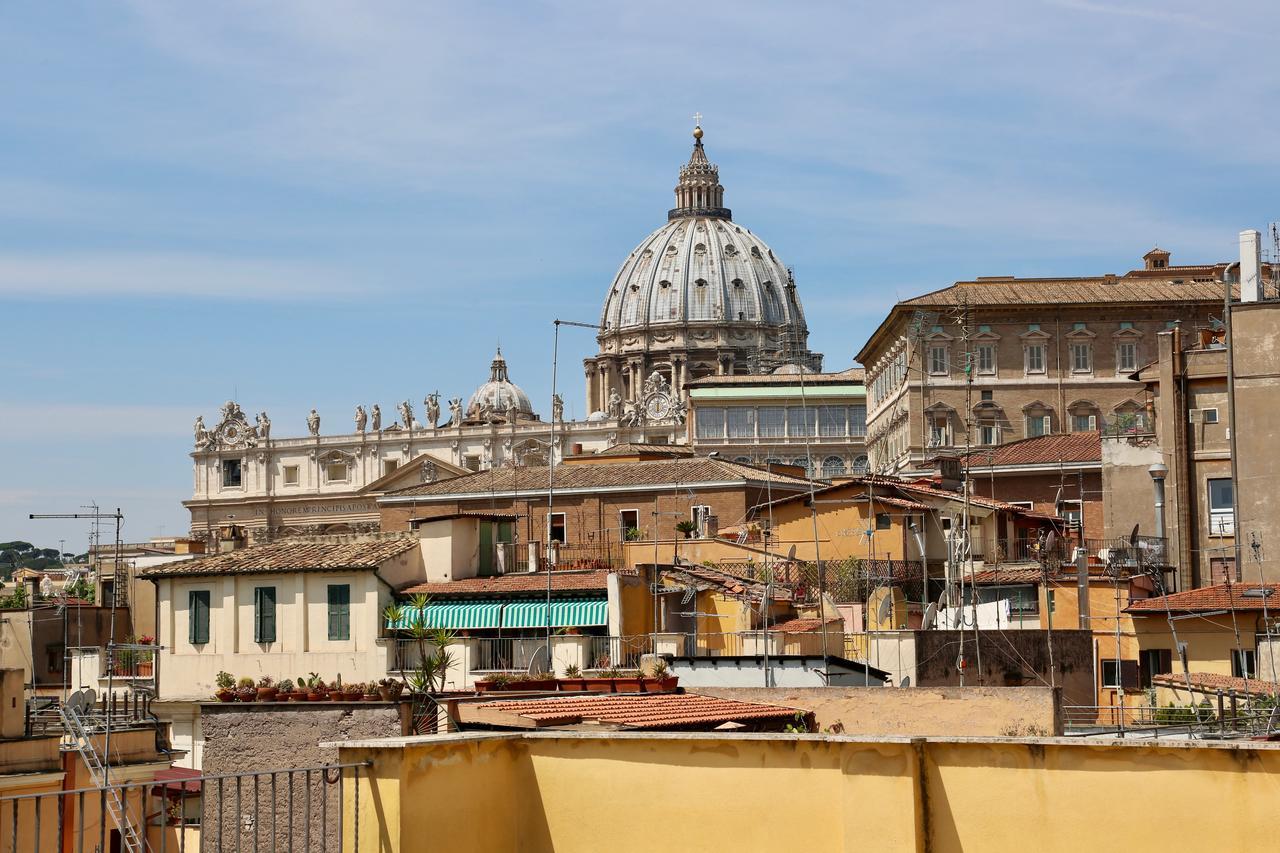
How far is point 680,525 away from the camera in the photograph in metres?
34.8

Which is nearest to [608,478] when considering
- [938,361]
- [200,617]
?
[200,617]

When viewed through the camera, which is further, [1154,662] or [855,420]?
[855,420]

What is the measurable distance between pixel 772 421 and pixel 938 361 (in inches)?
1396

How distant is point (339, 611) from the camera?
82.5ft

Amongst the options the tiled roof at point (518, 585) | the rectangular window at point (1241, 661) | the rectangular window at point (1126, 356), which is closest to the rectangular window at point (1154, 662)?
the rectangular window at point (1241, 661)

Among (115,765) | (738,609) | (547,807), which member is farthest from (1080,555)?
(547,807)

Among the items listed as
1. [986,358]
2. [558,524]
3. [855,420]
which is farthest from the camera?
[855,420]

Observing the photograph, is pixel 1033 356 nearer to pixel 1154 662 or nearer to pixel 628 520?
pixel 628 520

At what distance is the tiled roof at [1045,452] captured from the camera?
44.9m

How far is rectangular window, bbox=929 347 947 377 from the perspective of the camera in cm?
6519

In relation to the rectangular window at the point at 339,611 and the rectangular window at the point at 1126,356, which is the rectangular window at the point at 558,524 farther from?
the rectangular window at the point at 1126,356

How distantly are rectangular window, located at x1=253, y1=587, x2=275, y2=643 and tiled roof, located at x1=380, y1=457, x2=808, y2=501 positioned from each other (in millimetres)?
13264

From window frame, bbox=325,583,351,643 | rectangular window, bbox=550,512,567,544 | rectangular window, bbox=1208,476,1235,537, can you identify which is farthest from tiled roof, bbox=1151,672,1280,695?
rectangular window, bbox=550,512,567,544

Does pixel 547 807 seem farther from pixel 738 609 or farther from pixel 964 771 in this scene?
pixel 738 609
